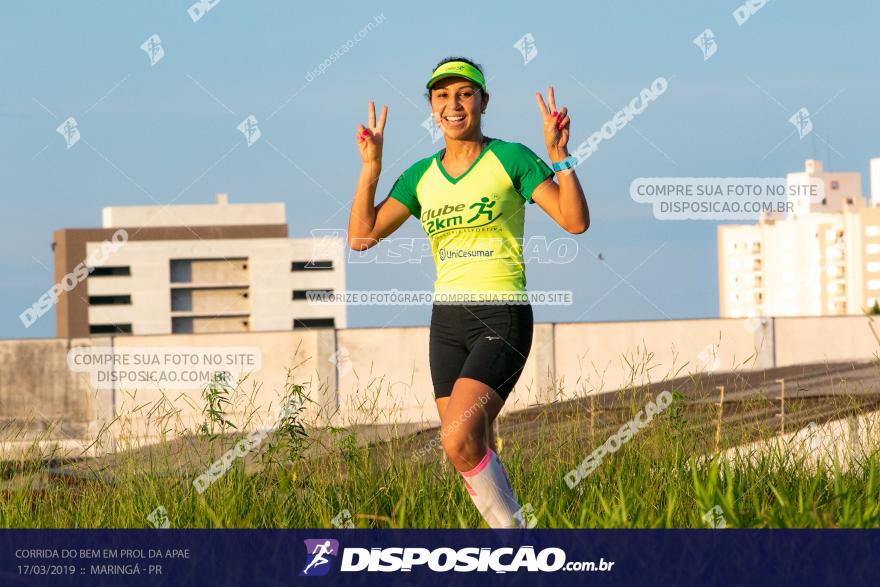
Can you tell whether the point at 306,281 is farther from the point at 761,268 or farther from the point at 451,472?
the point at 451,472

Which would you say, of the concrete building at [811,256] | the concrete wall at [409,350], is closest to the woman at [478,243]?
the concrete wall at [409,350]

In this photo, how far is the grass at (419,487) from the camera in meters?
5.20

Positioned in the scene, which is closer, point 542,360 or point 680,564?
point 680,564

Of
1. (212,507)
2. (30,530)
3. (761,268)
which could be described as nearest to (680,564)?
(212,507)

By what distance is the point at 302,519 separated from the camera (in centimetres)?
554

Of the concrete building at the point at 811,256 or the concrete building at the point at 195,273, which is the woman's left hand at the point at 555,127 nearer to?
the concrete building at the point at 195,273

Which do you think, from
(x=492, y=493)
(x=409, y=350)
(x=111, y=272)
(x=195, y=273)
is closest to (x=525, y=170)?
(x=492, y=493)

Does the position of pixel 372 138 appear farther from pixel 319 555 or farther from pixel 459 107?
pixel 319 555

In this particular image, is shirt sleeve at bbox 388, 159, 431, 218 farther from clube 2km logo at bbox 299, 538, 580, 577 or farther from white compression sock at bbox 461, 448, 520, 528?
clube 2km logo at bbox 299, 538, 580, 577

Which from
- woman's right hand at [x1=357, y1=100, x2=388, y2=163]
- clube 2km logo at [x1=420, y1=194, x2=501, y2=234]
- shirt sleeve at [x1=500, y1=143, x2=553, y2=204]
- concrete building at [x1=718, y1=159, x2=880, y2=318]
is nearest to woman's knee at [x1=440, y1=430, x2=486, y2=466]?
clube 2km logo at [x1=420, y1=194, x2=501, y2=234]

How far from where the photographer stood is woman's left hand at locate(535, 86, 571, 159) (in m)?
5.04

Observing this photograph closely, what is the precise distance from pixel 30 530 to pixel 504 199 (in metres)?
2.77

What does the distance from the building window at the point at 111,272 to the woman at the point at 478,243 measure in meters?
129

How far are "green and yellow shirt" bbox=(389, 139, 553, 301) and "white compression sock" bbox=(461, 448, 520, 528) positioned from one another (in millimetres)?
729
